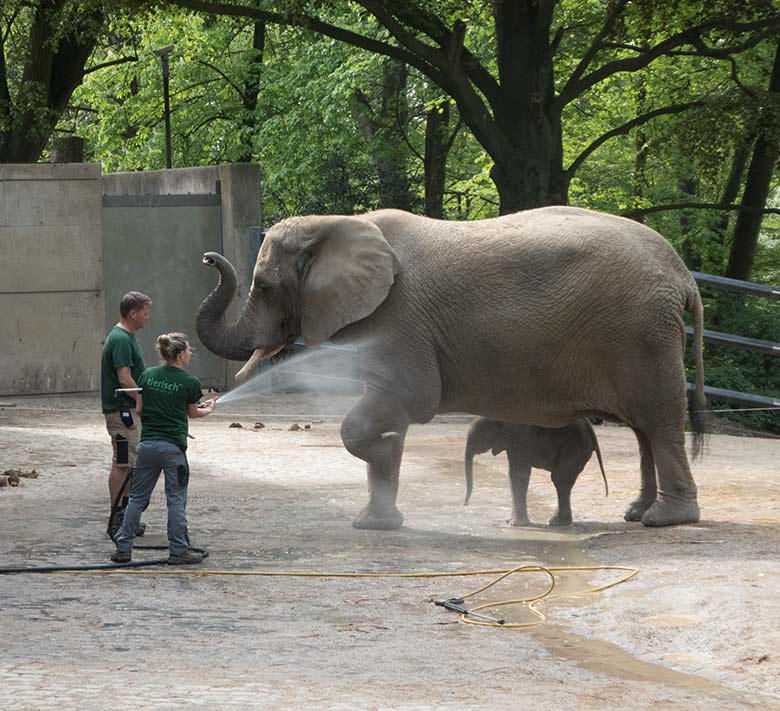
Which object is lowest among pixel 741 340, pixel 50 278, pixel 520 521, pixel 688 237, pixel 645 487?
pixel 520 521

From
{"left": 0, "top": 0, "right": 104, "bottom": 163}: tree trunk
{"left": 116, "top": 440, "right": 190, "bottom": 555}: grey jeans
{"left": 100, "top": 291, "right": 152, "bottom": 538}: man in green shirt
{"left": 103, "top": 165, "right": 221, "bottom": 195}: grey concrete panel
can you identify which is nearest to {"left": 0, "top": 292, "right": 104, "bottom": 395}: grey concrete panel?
{"left": 103, "top": 165, "right": 221, "bottom": 195}: grey concrete panel

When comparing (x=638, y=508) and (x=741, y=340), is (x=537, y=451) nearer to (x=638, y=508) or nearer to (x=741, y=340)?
(x=638, y=508)

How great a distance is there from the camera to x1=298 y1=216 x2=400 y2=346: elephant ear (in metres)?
11.4

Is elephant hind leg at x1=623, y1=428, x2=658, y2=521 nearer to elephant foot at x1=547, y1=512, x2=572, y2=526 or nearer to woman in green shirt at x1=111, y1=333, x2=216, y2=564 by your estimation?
elephant foot at x1=547, y1=512, x2=572, y2=526

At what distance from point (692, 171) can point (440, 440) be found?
15.3 m

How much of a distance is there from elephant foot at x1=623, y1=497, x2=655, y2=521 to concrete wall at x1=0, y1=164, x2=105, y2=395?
1202 centimetres

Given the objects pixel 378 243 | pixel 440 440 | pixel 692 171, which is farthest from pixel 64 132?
pixel 378 243

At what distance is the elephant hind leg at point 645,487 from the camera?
11938mm

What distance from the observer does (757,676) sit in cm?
709

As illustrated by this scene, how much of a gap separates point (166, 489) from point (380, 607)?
1949 mm

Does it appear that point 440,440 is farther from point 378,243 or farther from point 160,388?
point 160,388

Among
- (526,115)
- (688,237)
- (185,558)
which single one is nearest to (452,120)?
(688,237)

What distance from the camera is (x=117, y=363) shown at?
10.4 m

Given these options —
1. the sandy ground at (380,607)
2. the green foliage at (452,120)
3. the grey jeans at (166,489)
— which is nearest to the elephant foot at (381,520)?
the sandy ground at (380,607)
